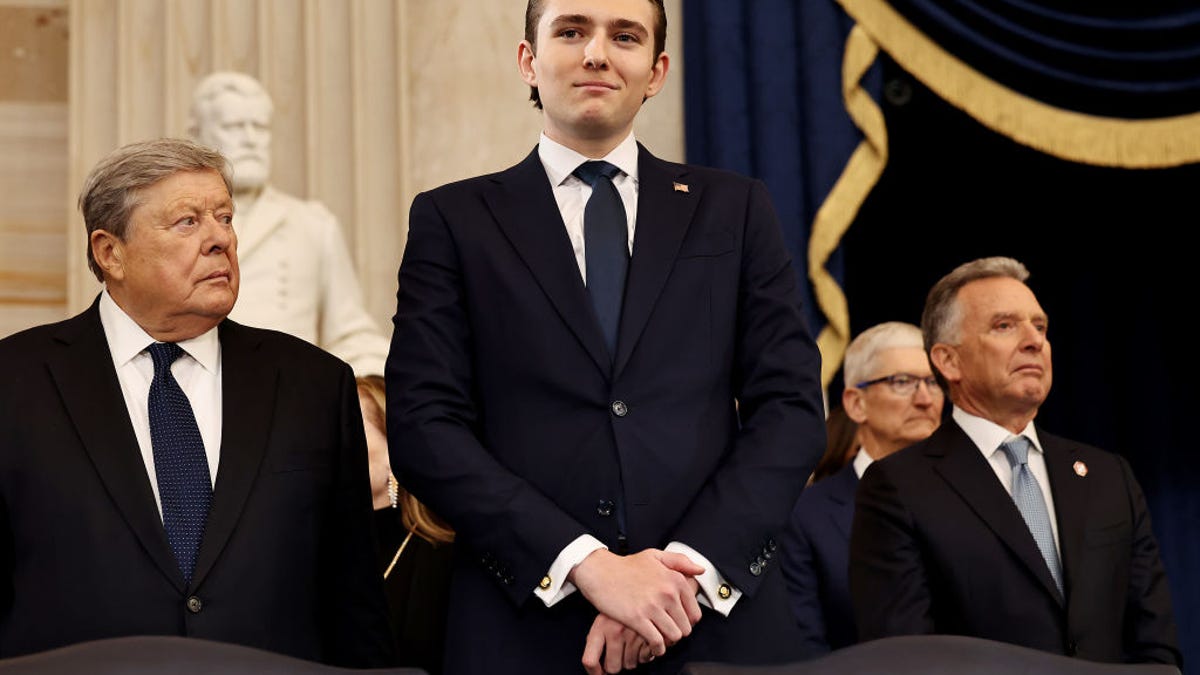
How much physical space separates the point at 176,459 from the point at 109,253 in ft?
1.22

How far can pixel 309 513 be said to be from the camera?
2.80 metres

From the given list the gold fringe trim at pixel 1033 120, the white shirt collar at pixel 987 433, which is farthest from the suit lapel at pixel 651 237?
the gold fringe trim at pixel 1033 120

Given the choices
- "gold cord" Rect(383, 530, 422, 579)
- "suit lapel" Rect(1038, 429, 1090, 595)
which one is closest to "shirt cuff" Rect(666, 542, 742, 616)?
"suit lapel" Rect(1038, 429, 1090, 595)

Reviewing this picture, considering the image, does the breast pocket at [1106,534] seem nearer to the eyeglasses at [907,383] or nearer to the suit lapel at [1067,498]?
the suit lapel at [1067,498]

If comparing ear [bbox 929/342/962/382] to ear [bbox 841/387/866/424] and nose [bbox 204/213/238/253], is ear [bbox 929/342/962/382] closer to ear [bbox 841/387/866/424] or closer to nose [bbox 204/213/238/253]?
ear [bbox 841/387/866/424]

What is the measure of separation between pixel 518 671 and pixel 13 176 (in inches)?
142

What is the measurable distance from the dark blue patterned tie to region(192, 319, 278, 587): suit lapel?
0.02 meters

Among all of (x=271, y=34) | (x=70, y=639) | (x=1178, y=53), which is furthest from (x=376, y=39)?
(x=70, y=639)

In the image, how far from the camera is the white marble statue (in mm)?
4742

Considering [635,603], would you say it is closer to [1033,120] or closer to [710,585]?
[710,585]

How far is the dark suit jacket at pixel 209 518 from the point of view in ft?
8.61

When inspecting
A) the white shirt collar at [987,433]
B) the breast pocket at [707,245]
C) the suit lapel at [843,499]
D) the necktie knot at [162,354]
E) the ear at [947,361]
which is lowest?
the suit lapel at [843,499]

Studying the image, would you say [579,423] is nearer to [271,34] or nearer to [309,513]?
[309,513]

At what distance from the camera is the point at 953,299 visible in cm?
384
